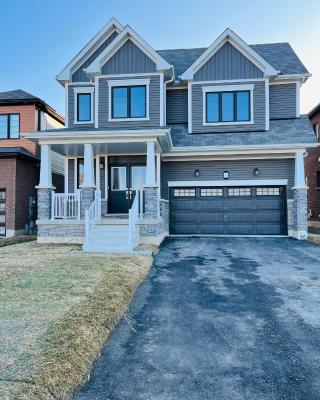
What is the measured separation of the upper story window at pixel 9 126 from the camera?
17.9 meters

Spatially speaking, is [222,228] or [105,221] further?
[222,228]

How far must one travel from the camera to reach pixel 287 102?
51.3 ft

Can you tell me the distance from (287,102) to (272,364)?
14.5m

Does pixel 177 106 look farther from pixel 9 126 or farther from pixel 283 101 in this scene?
pixel 9 126

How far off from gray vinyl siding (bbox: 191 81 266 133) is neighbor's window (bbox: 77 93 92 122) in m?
5.01

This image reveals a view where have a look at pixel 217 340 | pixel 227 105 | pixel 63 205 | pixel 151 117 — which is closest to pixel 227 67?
pixel 227 105

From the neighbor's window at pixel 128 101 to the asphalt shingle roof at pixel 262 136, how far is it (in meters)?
2.13

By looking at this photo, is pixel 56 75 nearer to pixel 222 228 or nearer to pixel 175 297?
→ pixel 222 228


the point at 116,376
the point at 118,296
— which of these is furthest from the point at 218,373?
the point at 118,296

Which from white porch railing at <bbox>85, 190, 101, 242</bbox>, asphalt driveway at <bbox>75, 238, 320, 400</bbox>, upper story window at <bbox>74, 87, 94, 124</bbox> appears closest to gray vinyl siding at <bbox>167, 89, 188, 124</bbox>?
upper story window at <bbox>74, 87, 94, 124</bbox>

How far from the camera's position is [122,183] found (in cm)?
1461

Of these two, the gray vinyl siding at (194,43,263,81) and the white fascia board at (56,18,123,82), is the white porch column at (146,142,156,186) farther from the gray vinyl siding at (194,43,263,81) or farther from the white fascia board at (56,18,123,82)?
the white fascia board at (56,18,123,82)

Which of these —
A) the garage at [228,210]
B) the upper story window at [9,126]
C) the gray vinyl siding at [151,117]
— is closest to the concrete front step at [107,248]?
the garage at [228,210]

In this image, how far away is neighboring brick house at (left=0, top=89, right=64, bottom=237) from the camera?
16219 millimetres
